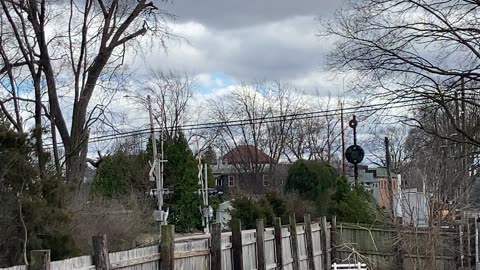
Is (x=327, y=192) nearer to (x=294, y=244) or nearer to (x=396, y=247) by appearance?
(x=396, y=247)

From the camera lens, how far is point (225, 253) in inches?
486

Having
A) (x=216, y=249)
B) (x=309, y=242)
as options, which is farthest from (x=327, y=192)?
(x=216, y=249)

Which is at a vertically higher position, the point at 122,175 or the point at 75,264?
the point at 122,175

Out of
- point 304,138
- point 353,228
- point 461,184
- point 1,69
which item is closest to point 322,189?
point 353,228

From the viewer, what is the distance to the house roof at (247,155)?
61.7 meters

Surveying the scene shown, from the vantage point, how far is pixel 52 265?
7004 mm

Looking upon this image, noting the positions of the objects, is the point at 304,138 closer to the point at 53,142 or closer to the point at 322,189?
the point at 322,189

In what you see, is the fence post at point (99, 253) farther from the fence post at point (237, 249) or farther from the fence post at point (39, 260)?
the fence post at point (237, 249)

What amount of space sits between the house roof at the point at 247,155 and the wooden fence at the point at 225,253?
4139cm

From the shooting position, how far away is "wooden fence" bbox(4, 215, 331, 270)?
26.1 ft

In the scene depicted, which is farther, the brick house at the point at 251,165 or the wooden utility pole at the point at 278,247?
the brick house at the point at 251,165

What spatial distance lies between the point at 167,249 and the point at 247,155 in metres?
52.8

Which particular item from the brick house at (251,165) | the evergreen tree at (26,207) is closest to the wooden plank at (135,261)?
the evergreen tree at (26,207)

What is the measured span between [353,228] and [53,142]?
8953 millimetres
